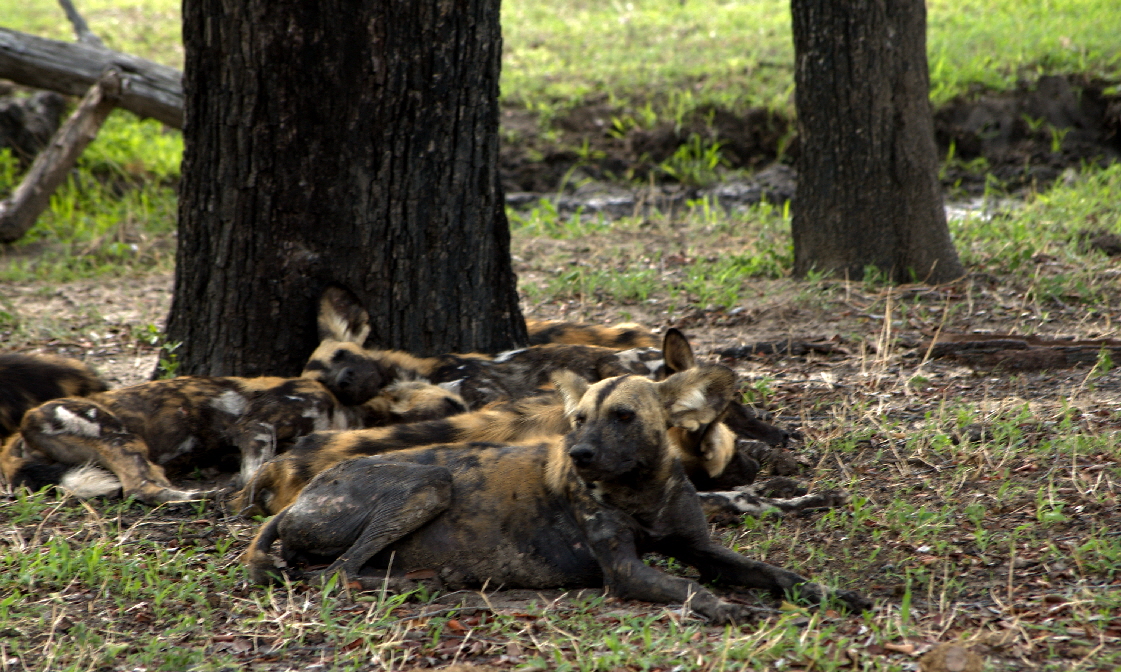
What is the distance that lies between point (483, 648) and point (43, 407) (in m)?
2.42

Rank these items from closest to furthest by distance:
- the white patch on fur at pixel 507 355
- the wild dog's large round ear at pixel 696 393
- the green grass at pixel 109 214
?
the wild dog's large round ear at pixel 696 393 → the white patch on fur at pixel 507 355 → the green grass at pixel 109 214

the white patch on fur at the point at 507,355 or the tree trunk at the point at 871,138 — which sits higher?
the tree trunk at the point at 871,138

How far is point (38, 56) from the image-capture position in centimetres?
856

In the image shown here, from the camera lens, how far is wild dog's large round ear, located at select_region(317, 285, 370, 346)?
4.59 m

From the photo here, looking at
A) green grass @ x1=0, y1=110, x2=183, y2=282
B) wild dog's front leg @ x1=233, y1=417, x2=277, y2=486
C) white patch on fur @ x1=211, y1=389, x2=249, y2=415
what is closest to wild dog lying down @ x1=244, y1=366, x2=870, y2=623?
wild dog's front leg @ x1=233, y1=417, x2=277, y2=486

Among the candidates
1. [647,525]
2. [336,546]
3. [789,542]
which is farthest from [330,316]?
[789,542]

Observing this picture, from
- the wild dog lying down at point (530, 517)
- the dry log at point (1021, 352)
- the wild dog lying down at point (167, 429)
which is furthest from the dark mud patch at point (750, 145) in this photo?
the wild dog lying down at point (530, 517)

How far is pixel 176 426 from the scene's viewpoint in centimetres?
447

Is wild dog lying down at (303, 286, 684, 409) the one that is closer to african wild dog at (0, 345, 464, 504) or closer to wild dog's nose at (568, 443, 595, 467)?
african wild dog at (0, 345, 464, 504)

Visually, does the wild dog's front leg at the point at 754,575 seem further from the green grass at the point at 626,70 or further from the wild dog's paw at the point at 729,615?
the green grass at the point at 626,70

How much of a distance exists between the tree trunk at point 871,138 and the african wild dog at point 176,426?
2.97 m

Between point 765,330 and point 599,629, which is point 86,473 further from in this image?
point 765,330

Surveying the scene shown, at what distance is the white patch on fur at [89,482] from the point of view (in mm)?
4062

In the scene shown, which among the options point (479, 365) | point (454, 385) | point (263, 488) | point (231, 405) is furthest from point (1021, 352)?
point (231, 405)
